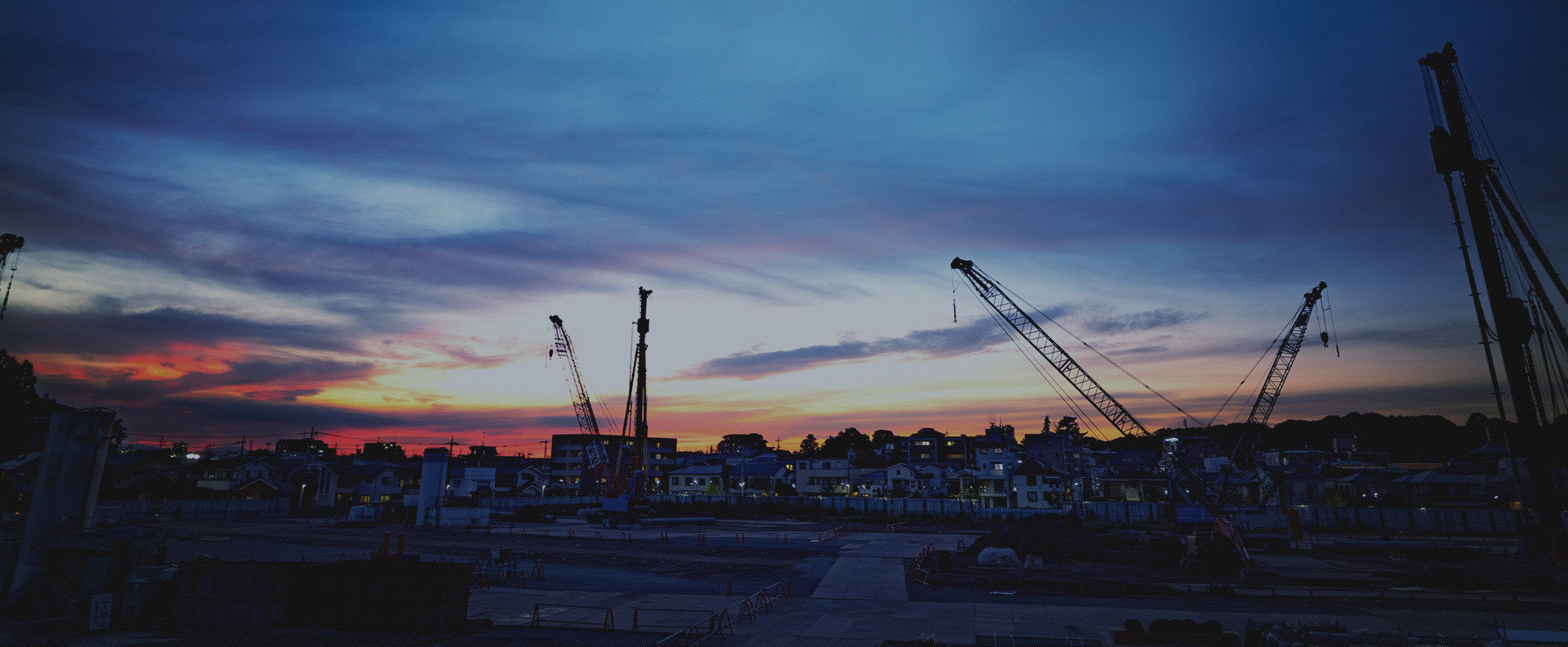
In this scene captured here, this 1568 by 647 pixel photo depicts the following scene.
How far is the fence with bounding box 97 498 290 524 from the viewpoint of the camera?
71.6m

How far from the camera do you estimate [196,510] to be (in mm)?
74875

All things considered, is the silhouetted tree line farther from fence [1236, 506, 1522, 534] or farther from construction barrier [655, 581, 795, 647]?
fence [1236, 506, 1522, 534]

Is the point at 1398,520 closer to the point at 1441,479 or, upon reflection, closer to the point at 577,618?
the point at 1441,479

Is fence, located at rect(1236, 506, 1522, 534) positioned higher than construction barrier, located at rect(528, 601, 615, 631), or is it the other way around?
fence, located at rect(1236, 506, 1522, 534)

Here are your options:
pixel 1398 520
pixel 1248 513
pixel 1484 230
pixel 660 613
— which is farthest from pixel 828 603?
pixel 1398 520

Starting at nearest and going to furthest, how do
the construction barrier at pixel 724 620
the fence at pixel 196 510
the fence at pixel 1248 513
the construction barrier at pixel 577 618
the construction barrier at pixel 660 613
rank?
the construction barrier at pixel 724 620 < the construction barrier at pixel 660 613 < the construction barrier at pixel 577 618 < the fence at pixel 1248 513 < the fence at pixel 196 510

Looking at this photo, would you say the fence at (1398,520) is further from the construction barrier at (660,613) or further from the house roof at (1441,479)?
the construction barrier at (660,613)

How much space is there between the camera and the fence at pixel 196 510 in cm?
7156

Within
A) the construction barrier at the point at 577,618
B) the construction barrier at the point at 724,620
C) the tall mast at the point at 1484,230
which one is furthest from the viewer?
the tall mast at the point at 1484,230

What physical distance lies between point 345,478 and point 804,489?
7273cm

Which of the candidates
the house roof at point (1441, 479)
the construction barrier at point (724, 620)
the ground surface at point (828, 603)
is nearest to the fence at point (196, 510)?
the ground surface at point (828, 603)

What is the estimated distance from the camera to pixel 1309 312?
3184 inches

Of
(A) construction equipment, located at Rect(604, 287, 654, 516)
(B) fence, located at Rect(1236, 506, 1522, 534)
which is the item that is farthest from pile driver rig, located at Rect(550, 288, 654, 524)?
(B) fence, located at Rect(1236, 506, 1522, 534)

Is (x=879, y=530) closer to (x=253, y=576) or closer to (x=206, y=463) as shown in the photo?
(x=253, y=576)
